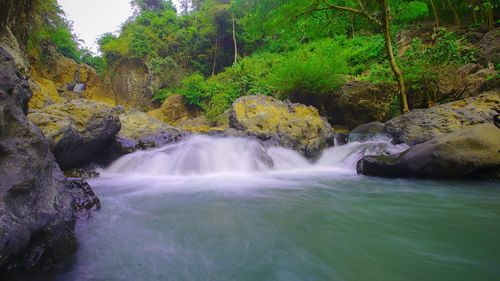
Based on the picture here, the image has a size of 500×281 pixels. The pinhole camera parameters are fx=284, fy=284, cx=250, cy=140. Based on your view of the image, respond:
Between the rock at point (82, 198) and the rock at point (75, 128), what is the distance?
2.22m

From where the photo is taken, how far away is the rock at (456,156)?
4.60 meters

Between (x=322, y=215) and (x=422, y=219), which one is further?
(x=322, y=215)

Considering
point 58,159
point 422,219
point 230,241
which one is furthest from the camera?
point 58,159

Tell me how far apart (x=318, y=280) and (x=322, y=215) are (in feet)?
4.72

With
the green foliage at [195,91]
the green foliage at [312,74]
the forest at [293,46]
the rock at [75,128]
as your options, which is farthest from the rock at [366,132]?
the green foliage at [195,91]

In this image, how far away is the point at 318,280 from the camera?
1.88 metres

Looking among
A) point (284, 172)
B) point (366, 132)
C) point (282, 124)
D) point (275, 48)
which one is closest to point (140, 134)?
point (282, 124)

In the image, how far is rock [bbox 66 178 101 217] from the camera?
10.1 feet

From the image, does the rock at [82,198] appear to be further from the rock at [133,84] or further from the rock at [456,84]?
the rock at [133,84]

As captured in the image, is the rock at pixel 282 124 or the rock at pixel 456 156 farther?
the rock at pixel 282 124

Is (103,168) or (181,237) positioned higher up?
(103,168)

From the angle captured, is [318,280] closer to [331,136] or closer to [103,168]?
[103,168]

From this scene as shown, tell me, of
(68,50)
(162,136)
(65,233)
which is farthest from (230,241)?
(68,50)

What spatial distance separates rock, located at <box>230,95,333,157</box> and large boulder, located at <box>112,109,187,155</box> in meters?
1.94
